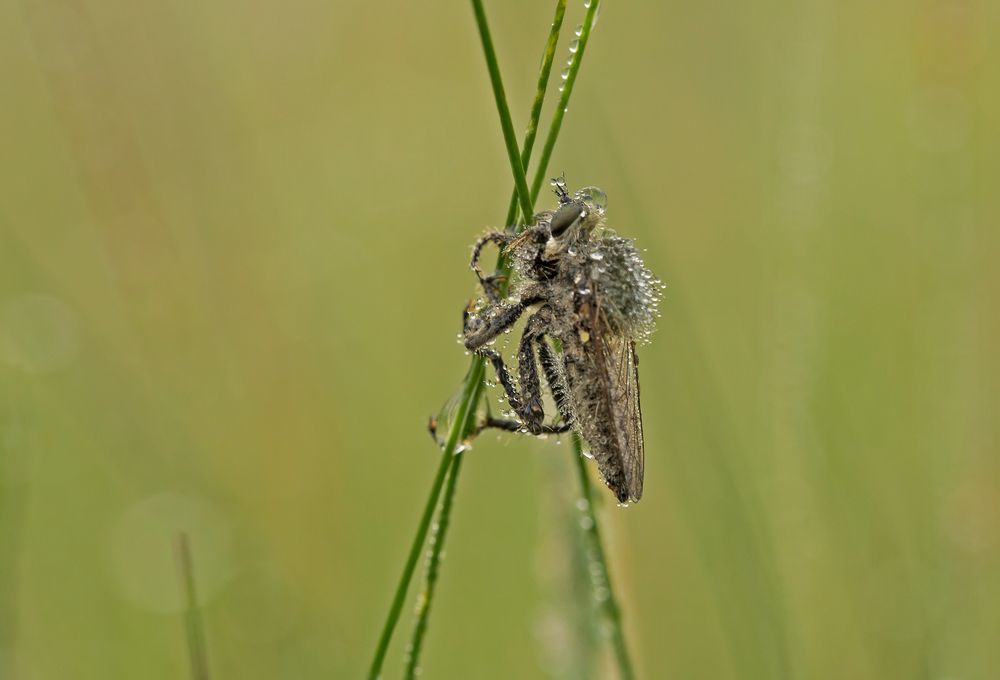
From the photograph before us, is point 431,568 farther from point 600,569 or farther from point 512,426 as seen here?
point 512,426

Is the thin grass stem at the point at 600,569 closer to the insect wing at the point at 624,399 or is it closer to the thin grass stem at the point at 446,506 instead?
the thin grass stem at the point at 446,506

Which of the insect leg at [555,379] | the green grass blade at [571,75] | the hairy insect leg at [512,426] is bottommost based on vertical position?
the hairy insect leg at [512,426]

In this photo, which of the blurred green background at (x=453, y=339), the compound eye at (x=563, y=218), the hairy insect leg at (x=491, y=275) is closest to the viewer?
the hairy insect leg at (x=491, y=275)

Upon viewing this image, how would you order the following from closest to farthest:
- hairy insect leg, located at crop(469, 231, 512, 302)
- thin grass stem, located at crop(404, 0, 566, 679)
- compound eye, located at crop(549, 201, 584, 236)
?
thin grass stem, located at crop(404, 0, 566, 679) < hairy insect leg, located at crop(469, 231, 512, 302) < compound eye, located at crop(549, 201, 584, 236)

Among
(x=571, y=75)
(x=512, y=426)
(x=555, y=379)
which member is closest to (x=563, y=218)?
(x=555, y=379)

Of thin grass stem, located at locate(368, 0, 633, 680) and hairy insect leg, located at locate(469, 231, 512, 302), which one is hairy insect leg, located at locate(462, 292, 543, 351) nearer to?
hairy insect leg, located at locate(469, 231, 512, 302)

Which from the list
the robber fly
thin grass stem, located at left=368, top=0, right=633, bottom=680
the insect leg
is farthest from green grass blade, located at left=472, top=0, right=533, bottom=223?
the insect leg

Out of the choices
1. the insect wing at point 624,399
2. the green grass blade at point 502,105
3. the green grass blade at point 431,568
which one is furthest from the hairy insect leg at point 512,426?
the green grass blade at point 502,105
